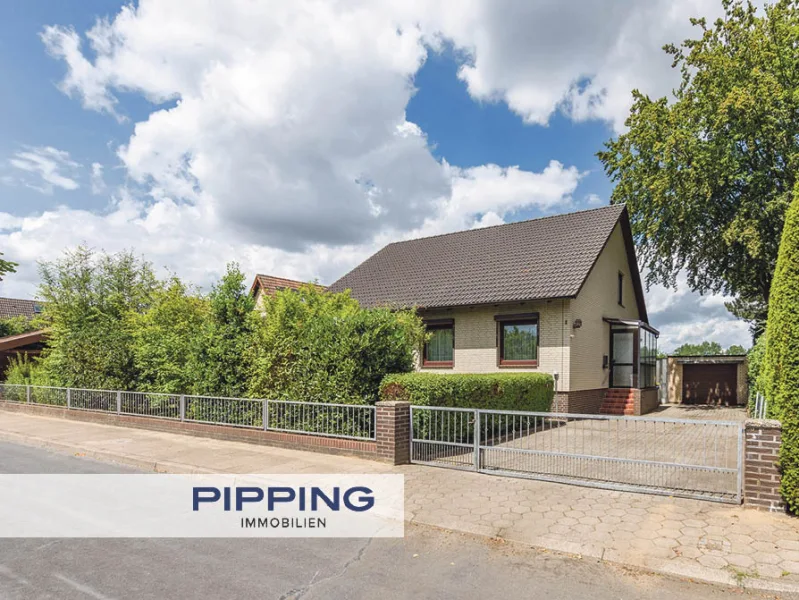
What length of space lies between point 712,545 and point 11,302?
181 feet

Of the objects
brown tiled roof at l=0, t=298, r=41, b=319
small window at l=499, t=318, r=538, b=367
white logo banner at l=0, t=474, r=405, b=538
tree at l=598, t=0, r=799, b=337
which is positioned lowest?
white logo banner at l=0, t=474, r=405, b=538

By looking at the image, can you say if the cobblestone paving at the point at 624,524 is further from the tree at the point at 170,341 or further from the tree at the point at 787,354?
the tree at the point at 170,341

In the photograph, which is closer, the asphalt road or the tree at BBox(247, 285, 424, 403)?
the asphalt road

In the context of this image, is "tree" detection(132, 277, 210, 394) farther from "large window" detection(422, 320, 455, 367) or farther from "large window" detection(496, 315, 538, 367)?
"large window" detection(496, 315, 538, 367)

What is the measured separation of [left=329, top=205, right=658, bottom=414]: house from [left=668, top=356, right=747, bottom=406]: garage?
4995 millimetres

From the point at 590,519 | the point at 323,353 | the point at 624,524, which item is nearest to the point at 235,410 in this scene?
the point at 323,353

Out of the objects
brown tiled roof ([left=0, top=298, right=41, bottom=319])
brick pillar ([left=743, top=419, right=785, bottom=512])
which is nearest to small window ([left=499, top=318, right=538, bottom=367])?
brick pillar ([left=743, top=419, right=785, bottom=512])

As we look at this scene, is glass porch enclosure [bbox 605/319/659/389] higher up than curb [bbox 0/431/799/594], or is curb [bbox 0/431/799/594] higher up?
glass porch enclosure [bbox 605/319/659/389]

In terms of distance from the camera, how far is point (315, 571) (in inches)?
178

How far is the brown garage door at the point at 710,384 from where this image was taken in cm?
2456

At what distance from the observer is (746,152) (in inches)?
805

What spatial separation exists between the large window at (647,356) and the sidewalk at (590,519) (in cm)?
1382

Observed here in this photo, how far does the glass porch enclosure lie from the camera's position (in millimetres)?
18812

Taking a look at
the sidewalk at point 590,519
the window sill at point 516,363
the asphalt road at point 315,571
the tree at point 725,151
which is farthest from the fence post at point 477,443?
the tree at point 725,151
